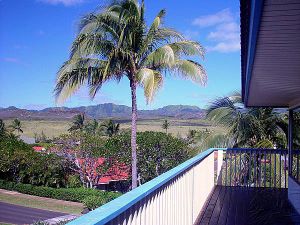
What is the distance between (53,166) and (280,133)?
22.9m

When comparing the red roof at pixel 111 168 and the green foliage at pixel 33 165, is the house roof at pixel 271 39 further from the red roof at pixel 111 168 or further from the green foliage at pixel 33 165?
the green foliage at pixel 33 165

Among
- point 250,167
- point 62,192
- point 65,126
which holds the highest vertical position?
point 65,126

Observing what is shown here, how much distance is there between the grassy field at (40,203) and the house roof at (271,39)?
24147mm

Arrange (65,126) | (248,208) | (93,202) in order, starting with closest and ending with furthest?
1. (248,208)
2. (93,202)
3. (65,126)

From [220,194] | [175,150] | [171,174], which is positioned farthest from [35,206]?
[171,174]

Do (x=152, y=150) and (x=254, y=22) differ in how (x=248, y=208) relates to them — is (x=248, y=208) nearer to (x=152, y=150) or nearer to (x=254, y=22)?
(x=254, y=22)

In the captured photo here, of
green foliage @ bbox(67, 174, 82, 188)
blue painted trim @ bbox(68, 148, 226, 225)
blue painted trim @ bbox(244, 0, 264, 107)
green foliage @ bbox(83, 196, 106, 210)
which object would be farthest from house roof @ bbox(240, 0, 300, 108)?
green foliage @ bbox(67, 174, 82, 188)

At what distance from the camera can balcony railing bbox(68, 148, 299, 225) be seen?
2086 millimetres

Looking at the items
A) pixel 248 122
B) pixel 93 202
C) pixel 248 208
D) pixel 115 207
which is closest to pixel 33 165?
pixel 93 202

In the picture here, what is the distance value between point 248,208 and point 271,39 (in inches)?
179

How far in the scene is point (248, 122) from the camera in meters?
11.6

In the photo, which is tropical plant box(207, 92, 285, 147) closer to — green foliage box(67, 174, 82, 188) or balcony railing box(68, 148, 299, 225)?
balcony railing box(68, 148, 299, 225)

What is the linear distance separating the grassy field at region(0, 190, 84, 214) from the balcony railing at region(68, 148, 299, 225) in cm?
1924

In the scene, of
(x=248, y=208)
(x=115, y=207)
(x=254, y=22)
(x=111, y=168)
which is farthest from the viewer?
(x=111, y=168)
